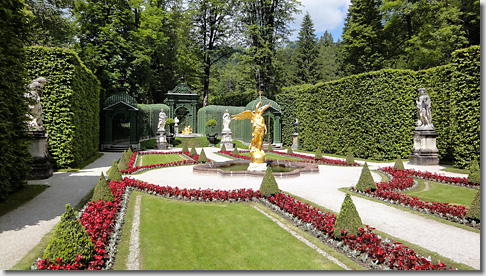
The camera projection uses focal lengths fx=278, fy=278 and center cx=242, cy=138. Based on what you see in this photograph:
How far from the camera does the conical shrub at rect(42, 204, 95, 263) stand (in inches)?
163

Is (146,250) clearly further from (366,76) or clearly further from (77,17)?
(77,17)

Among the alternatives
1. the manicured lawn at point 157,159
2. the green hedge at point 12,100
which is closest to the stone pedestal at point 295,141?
the manicured lawn at point 157,159

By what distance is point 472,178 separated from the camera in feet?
35.1

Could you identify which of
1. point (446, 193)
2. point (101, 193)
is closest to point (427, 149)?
point (446, 193)

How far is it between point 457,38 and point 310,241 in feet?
87.2

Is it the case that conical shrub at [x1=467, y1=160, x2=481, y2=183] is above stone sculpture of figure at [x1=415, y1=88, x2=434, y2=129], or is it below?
below

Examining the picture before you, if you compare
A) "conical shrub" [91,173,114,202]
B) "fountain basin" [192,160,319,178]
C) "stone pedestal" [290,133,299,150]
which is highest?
"stone pedestal" [290,133,299,150]

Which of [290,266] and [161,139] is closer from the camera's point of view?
[290,266]

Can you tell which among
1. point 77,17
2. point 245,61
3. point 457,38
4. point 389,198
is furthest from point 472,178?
point 77,17

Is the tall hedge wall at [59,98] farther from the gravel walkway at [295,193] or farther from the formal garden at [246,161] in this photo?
the gravel walkway at [295,193]

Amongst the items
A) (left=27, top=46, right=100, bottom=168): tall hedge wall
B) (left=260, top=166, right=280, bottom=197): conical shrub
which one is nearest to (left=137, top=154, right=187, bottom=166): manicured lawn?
(left=27, top=46, right=100, bottom=168): tall hedge wall

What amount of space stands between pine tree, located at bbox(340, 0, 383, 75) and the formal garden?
27cm

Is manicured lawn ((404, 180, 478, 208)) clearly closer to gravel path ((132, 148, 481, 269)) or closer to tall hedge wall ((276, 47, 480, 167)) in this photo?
gravel path ((132, 148, 481, 269))

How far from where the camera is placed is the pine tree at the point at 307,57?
5219 centimetres
